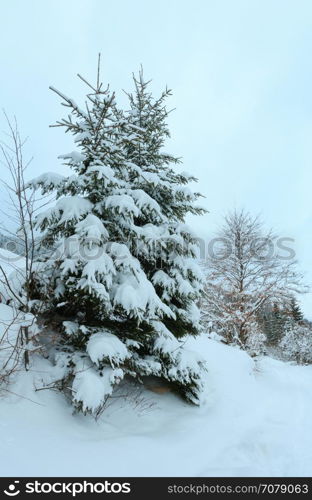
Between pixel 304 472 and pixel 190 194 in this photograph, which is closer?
pixel 304 472

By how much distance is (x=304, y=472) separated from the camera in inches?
129

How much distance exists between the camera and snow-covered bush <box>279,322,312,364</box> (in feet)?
103

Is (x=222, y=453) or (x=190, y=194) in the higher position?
(x=190, y=194)

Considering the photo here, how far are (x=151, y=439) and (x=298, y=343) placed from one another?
1352 inches

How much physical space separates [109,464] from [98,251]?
2603mm

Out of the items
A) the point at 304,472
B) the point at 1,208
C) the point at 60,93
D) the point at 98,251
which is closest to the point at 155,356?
the point at 98,251

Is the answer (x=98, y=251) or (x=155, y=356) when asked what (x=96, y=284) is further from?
(x=155, y=356)

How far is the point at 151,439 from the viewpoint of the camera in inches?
144
